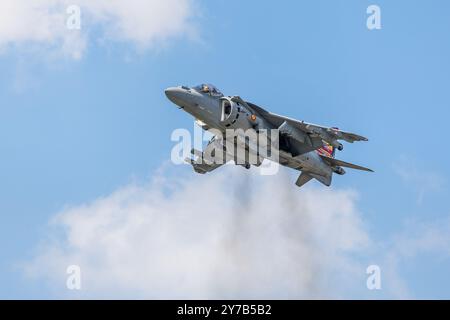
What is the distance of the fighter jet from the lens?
5203 cm

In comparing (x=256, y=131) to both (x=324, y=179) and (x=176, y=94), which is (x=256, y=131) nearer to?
(x=176, y=94)

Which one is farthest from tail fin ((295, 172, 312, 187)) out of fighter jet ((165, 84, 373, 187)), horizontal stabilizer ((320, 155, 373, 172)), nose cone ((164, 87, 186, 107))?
nose cone ((164, 87, 186, 107))

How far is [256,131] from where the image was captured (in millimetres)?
53812

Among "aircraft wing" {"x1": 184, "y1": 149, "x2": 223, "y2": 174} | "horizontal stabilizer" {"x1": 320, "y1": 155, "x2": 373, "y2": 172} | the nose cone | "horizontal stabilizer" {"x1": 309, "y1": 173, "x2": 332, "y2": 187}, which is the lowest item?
"horizontal stabilizer" {"x1": 309, "y1": 173, "x2": 332, "y2": 187}

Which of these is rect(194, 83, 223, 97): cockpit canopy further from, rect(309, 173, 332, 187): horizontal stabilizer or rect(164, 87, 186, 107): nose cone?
rect(309, 173, 332, 187): horizontal stabilizer

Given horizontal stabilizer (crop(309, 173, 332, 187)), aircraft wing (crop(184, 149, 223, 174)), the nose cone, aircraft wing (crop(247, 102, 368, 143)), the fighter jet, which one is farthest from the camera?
aircraft wing (crop(184, 149, 223, 174))

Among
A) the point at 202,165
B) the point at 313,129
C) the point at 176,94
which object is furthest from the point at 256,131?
the point at 202,165

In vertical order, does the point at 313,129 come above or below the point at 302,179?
above

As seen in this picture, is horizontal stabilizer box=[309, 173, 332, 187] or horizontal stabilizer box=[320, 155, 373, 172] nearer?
horizontal stabilizer box=[320, 155, 373, 172]

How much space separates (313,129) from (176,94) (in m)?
8.64

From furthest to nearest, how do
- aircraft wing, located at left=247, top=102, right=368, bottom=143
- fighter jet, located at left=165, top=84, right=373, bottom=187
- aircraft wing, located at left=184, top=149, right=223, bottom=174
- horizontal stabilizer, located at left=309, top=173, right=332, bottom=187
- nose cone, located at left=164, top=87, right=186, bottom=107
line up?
aircraft wing, located at left=184, top=149, right=223, bottom=174 → horizontal stabilizer, located at left=309, top=173, right=332, bottom=187 → aircraft wing, located at left=247, top=102, right=368, bottom=143 → fighter jet, located at left=165, top=84, right=373, bottom=187 → nose cone, located at left=164, top=87, right=186, bottom=107
